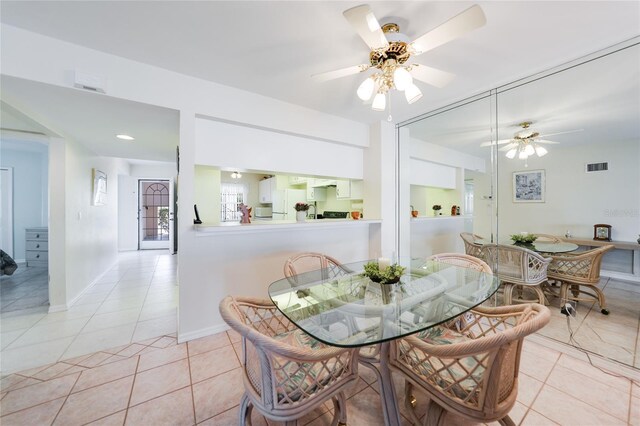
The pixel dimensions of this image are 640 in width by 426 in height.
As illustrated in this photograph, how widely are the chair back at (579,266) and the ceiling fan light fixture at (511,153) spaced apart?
3.63ft

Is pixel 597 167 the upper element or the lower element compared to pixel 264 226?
upper

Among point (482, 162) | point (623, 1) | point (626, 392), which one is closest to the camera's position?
point (623, 1)

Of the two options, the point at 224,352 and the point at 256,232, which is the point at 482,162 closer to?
the point at 256,232

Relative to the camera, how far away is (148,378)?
1722 millimetres

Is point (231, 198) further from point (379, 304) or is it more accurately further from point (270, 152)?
point (379, 304)

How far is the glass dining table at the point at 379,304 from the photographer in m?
1.15

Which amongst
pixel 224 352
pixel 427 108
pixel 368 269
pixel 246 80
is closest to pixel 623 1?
pixel 427 108

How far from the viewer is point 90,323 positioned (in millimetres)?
2520

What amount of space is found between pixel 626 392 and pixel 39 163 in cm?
855

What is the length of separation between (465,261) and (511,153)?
136 centimetres

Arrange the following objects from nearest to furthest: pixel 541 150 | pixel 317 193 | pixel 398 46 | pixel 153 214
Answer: pixel 398 46
pixel 541 150
pixel 317 193
pixel 153 214

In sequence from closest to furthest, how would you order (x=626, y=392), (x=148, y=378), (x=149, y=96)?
(x=626, y=392), (x=148, y=378), (x=149, y=96)

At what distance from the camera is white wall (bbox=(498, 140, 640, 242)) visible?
78.3 inches

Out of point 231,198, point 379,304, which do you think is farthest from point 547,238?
point 231,198
